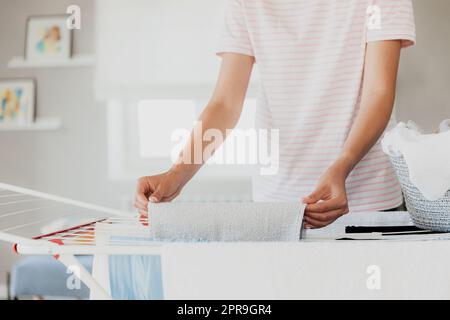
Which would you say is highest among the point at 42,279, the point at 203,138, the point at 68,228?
the point at 203,138

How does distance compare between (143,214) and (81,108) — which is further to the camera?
(81,108)

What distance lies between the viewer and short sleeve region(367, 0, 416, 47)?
899mm

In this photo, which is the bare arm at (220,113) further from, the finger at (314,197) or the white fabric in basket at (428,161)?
the white fabric in basket at (428,161)

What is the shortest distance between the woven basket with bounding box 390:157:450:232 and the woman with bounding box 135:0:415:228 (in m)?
0.15

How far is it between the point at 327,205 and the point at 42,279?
2.28 feet

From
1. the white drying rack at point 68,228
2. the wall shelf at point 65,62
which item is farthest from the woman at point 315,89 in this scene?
the wall shelf at point 65,62

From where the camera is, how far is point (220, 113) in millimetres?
1007

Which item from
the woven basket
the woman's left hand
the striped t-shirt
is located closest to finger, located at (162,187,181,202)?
the striped t-shirt

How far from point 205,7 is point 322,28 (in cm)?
22

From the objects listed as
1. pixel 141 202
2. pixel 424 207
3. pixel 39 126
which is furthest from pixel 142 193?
pixel 424 207

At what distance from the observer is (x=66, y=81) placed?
104cm

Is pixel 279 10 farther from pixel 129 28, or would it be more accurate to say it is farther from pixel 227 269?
pixel 227 269

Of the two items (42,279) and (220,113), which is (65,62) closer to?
(220,113)

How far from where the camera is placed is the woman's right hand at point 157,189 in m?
0.83
